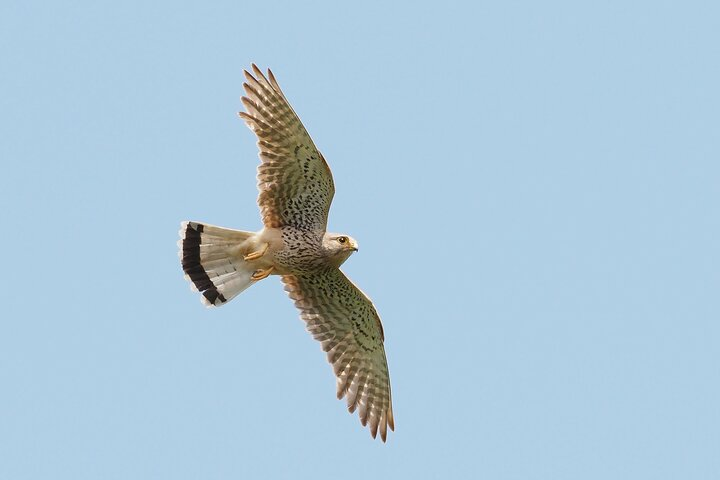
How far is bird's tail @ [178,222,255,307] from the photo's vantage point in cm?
1380

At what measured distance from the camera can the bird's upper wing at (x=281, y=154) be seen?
1329 cm

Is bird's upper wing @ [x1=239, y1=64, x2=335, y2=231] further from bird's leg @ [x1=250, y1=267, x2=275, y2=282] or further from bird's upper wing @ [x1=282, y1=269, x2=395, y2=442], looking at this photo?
bird's upper wing @ [x1=282, y1=269, x2=395, y2=442]

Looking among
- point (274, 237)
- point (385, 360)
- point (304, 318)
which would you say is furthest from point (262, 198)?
point (385, 360)

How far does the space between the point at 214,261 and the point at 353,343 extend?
2174 millimetres

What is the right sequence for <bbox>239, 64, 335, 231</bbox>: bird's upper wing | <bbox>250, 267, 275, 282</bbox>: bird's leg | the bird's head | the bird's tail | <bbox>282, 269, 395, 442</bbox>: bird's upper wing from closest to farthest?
<bbox>239, 64, 335, 231</bbox>: bird's upper wing < the bird's head < the bird's tail < <bbox>250, 267, 275, 282</bbox>: bird's leg < <bbox>282, 269, 395, 442</bbox>: bird's upper wing

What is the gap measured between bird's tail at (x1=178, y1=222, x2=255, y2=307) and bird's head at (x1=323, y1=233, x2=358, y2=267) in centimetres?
87

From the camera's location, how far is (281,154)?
13367 mm

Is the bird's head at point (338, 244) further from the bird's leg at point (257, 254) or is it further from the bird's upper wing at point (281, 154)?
the bird's leg at point (257, 254)

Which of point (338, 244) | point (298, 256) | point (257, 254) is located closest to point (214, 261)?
point (257, 254)

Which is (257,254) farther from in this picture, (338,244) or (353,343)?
(353,343)

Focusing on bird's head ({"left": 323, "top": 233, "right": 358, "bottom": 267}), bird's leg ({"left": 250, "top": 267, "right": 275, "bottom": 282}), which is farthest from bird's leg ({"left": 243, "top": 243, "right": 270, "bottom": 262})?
bird's head ({"left": 323, "top": 233, "right": 358, "bottom": 267})

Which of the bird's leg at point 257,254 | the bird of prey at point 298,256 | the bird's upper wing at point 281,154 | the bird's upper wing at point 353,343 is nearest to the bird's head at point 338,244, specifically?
the bird of prey at point 298,256

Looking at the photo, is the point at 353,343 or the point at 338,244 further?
the point at 353,343

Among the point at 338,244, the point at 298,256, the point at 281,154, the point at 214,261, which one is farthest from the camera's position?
the point at 214,261
